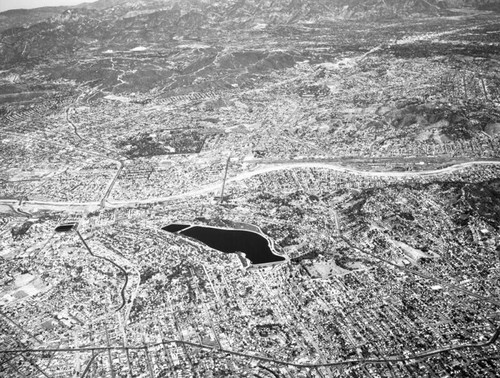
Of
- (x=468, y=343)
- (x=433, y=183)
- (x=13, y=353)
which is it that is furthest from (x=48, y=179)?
(x=468, y=343)

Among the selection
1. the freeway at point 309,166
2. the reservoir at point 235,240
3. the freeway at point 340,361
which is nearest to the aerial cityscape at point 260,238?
the freeway at point 340,361

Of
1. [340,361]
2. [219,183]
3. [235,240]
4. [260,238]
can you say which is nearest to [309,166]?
[219,183]

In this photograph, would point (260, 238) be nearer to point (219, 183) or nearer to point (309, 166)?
point (219, 183)

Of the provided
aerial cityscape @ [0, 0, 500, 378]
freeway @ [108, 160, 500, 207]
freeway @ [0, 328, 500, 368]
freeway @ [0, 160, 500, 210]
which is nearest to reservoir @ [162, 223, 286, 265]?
aerial cityscape @ [0, 0, 500, 378]

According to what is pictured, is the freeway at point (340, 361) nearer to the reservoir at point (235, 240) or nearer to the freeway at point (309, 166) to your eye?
the reservoir at point (235, 240)

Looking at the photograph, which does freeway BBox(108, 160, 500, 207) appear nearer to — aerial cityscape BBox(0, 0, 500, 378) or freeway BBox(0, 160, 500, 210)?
freeway BBox(0, 160, 500, 210)
